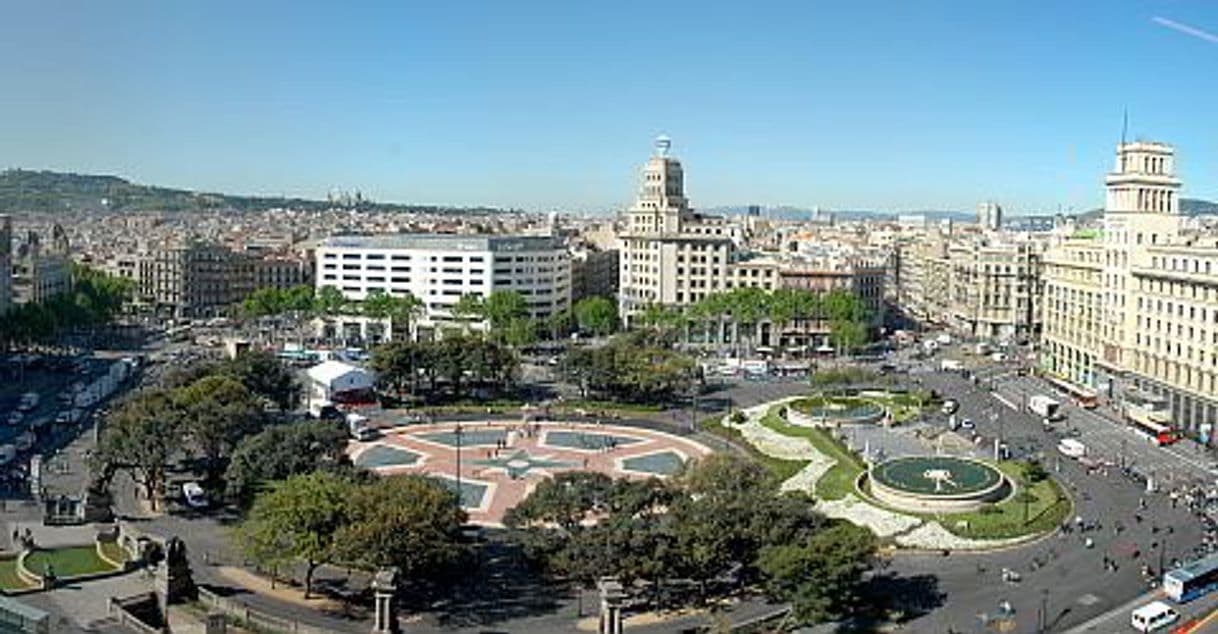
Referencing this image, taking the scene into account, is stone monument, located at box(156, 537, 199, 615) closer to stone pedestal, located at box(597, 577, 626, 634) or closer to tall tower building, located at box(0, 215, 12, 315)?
stone pedestal, located at box(597, 577, 626, 634)

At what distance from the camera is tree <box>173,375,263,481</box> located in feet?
186

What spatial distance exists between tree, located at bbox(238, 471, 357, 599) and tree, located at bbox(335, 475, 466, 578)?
2.31ft

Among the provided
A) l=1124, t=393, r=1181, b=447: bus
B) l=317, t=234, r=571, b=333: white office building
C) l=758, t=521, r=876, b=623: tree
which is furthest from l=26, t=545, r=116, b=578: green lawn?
l=317, t=234, r=571, b=333: white office building

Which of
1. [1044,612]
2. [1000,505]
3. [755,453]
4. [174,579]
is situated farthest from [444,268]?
[1044,612]

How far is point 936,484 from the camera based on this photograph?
58938mm

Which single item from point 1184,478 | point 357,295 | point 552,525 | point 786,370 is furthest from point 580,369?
point 357,295

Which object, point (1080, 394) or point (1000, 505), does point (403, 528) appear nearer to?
point (1000, 505)

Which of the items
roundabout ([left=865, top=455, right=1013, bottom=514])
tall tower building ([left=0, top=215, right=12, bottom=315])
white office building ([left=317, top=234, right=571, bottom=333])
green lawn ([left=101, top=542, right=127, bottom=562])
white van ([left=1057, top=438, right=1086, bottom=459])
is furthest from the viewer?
white office building ([left=317, top=234, right=571, bottom=333])

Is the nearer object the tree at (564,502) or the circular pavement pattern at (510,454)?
the tree at (564,502)

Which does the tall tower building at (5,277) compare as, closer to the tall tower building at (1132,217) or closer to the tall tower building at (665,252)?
the tall tower building at (665,252)

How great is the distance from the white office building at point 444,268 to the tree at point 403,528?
85843 millimetres

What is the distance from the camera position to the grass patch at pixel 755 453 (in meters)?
65.1

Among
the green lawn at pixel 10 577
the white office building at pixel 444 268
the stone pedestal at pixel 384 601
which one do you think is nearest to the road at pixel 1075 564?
the stone pedestal at pixel 384 601

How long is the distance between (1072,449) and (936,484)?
16.3 metres
